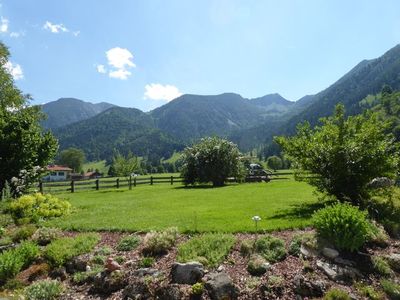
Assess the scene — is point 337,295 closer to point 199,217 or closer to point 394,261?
point 394,261

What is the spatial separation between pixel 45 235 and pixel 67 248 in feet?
5.08

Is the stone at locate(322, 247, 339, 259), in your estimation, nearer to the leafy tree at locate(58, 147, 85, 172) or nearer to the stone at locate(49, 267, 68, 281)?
the stone at locate(49, 267, 68, 281)

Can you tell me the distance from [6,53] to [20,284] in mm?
30790

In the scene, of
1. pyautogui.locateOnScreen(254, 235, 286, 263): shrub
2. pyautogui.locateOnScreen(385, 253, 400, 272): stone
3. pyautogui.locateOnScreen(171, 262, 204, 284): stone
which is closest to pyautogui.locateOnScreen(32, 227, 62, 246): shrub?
pyautogui.locateOnScreen(171, 262, 204, 284): stone

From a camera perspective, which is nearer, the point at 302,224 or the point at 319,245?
→ the point at 319,245

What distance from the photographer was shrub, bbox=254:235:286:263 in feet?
29.0

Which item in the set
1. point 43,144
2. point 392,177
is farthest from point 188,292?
point 43,144

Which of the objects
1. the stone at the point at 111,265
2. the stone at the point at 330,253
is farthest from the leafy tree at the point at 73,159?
the stone at the point at 330,253

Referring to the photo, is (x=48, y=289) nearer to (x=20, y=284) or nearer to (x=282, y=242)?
(x=20, y=284)

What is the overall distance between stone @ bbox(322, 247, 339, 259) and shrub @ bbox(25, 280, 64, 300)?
642 cm

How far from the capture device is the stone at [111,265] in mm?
8875

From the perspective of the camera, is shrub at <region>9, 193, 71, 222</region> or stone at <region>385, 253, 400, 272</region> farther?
shrub at <region>9, 193, 71, 222</region>

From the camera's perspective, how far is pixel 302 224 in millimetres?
11109

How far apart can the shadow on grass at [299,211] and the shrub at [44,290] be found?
701cm
